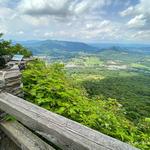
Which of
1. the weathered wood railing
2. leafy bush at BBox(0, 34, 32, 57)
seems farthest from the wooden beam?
leafy bush at BBox(0, 34, 32, 57)

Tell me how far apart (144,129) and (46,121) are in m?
3.41

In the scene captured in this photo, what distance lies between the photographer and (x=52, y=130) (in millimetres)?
1598

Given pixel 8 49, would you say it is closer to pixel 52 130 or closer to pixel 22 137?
pixel 22 137

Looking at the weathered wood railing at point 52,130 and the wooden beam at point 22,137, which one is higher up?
the weathered wood railing at point 52,130

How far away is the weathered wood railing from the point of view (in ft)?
4.25

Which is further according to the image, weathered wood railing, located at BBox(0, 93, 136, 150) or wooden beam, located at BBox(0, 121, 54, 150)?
wooden beam, located at BBox(0, 121, 54, 150)

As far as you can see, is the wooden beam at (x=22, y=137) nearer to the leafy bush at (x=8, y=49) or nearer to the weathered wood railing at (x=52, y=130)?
the weathered wood railing at (x=52, y=130)

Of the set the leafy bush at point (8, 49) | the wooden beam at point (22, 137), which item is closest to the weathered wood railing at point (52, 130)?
the wooden beam at point (22, 137)

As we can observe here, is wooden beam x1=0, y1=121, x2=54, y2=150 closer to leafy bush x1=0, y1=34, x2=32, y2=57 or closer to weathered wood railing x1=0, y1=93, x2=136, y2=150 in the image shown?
weathered wood railing x1=0, y1=93, x2=136, y2=150

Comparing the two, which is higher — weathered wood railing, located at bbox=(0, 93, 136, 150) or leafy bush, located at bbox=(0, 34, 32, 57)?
weathered wood railing, located at bbox=(0, 93, 136, 150)

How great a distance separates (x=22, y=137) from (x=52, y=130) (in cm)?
52

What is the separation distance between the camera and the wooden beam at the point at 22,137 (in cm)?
182

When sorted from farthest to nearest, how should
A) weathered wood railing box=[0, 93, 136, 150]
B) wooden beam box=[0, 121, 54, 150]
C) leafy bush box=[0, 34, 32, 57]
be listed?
leafy bush box=[0, 34, 32, 57]
wooden beam box=[0, 121, 54, 150]
weathered wood railing box=[0, 93, 136, 150]

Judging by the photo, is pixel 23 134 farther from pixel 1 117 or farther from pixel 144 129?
pixel 144 129
